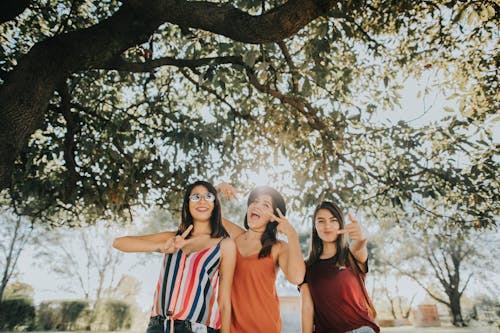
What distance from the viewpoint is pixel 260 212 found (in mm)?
3678

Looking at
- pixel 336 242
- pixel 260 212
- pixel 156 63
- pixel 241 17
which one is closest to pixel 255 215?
pixel 260 212

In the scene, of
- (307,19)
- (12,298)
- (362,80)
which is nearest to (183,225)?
(307,19)

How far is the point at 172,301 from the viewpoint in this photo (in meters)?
2.70

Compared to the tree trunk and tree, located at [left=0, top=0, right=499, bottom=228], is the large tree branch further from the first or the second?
the tree trunk

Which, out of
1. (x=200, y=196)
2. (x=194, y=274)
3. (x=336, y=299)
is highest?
(x=200, y=196)

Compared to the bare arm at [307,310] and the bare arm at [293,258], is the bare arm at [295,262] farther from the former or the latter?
the bare arm at [307,310]

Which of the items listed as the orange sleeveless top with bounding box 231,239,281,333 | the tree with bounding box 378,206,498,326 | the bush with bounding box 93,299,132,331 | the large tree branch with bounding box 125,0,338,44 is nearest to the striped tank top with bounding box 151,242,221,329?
the orange sleeveless top with bounding box 231,239,281,333

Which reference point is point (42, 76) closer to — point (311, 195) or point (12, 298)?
point (311, 195)

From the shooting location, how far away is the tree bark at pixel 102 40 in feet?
11.3

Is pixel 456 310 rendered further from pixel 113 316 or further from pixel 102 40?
pixel 102 40

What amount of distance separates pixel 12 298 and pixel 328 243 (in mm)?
24237

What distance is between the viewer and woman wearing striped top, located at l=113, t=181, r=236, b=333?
2678mm

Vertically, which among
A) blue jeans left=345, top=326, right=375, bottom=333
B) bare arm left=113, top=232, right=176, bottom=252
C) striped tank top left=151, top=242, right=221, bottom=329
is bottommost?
blue jeans left=345, top=326, right=375, bottom=333

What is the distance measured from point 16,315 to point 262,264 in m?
23.8
